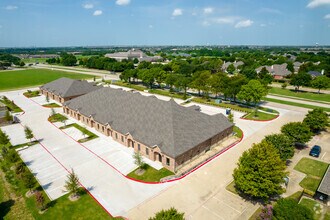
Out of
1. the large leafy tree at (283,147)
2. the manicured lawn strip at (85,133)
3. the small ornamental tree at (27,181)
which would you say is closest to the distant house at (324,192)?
the large leafy tree at (283,147)

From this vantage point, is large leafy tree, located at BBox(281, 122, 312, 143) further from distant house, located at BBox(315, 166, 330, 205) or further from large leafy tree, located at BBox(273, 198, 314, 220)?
large leafy tree, located at BBox(273, 198, 314, 220)

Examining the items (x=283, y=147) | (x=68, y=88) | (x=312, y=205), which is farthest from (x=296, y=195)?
(x=68, y=88)

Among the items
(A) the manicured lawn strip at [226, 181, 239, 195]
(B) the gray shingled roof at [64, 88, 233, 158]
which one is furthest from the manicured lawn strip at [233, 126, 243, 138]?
(A) the manicured lawn strip at [226, 181, 239, 195]

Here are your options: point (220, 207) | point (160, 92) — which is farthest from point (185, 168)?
point (160, 92)

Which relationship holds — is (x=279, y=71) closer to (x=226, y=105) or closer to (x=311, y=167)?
(x=226, y=105)

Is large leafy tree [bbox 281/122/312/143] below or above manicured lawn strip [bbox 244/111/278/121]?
above

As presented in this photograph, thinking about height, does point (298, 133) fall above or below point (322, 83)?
below

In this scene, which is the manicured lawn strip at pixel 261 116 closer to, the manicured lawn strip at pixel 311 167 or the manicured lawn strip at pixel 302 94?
the manicured lawn strip at pixel 311 167
